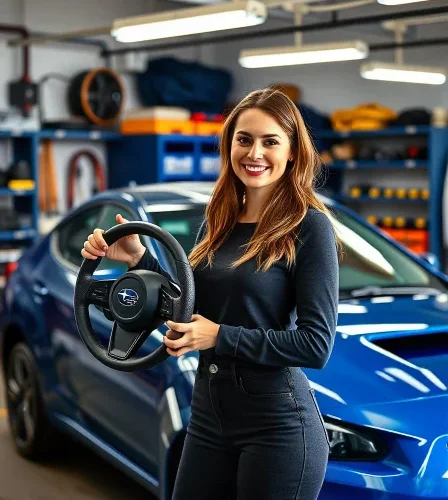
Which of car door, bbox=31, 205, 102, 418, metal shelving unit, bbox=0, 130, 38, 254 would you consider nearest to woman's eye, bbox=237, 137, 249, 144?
car door, bbox=31, 205, 102, 418

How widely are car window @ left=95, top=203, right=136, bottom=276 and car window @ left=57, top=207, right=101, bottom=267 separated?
0.25 ft

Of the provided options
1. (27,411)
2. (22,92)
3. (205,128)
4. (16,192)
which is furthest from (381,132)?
(27,411)

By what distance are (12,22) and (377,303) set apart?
7780mm

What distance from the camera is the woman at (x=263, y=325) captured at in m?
1.86

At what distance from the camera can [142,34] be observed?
20.2 feet

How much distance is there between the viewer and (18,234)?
862cm

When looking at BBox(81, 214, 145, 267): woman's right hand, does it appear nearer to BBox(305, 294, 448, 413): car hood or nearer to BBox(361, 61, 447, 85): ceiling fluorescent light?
BBox(305, 294, 448, 413): car hood

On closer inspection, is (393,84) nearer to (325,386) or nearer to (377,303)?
(377,303)

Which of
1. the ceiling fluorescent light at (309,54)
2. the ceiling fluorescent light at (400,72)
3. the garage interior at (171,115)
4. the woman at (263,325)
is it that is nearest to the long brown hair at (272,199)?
the woman at (263,325)

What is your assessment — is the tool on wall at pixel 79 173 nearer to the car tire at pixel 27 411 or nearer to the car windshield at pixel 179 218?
the car tire at pixel 27 411

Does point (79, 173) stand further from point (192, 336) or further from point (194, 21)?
point (192, 336)

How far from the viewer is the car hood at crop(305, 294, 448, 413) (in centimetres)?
261

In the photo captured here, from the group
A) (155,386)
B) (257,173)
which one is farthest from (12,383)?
(257,173)

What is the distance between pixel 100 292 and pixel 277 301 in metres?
0.44
